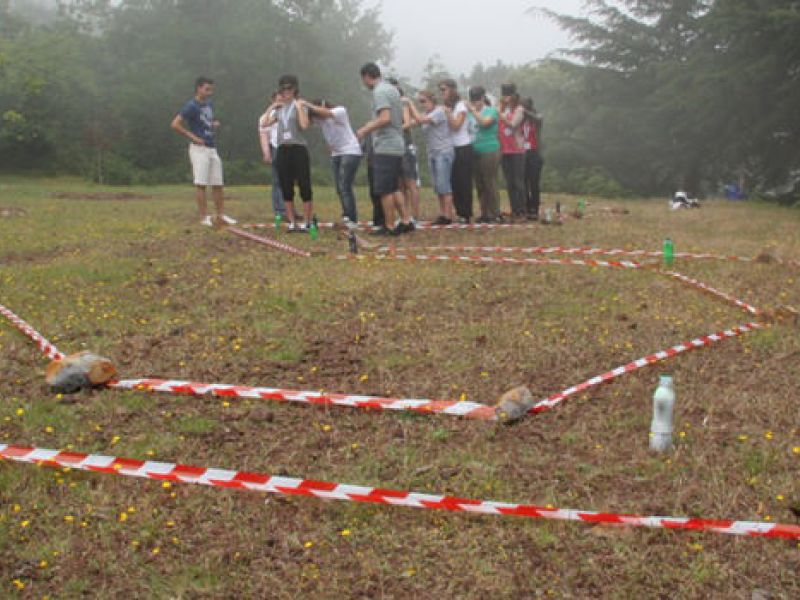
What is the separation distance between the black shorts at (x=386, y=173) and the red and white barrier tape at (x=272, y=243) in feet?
4.39

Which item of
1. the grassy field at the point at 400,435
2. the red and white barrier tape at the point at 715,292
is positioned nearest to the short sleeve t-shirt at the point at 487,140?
the grassy field at the point at 400,435

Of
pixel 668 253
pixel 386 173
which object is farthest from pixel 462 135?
pixel 668 253

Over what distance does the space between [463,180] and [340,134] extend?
7.07 feet

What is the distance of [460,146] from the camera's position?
11.1 metres

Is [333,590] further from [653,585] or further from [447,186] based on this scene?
[447,186]

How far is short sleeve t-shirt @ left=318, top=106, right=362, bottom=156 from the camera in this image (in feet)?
33.2

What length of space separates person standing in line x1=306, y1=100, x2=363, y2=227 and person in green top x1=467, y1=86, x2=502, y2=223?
1.88 m

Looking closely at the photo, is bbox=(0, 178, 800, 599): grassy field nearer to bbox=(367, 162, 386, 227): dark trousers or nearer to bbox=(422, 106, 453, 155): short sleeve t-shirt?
bbox=(367, 162, 386, 227): dark trousers

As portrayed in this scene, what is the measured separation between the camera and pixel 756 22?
734 inches

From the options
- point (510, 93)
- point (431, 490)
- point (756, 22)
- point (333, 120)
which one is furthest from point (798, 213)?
point (431, 490)

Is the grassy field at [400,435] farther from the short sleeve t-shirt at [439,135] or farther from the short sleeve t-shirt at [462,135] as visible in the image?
the short sleeve t-shirt at [462,135]

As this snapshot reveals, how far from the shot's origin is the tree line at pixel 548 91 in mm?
23844

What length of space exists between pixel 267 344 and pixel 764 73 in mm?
19170

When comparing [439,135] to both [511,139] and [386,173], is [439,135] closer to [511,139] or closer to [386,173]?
[511,139]
